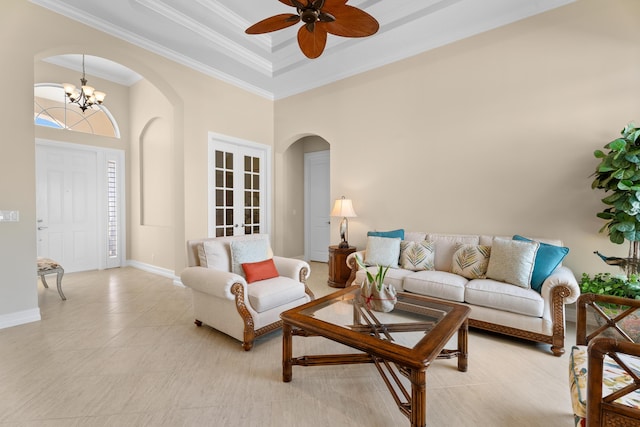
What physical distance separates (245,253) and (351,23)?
7.38 ft

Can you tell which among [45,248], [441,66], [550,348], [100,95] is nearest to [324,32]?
[441,66]

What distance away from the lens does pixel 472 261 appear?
9.64 ft

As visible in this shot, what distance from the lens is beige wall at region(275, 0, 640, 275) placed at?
9.21 feet

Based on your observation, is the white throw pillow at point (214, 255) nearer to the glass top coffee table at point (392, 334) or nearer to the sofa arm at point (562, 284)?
the glass top coffee table at point (392, 334)

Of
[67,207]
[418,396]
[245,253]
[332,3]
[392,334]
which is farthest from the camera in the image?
[67,207]

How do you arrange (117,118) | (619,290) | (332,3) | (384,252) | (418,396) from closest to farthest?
(418,396) < (332,3) < (619,290) < (384,252) < (117,118)

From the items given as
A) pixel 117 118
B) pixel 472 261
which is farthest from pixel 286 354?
pixel 117 118

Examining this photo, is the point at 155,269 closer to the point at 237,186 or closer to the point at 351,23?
the point at 237,186

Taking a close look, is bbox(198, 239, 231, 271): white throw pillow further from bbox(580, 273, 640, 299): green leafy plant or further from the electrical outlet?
bbox(580, 273, 640, 299): green leafy plant

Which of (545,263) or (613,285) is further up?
(545,263)

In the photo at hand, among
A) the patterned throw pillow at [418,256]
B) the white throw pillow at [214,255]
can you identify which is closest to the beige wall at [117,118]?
the white throw pillow at [214,255]

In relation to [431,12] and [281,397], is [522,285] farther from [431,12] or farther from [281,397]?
[431,12]

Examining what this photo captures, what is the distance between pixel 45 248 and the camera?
4648mm

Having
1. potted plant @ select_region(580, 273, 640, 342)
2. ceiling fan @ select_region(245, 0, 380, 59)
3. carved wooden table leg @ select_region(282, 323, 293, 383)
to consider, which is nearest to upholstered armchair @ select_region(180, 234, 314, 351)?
carved wooden table leg @ select_region(282, 323, 293, 383)
